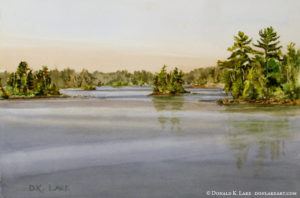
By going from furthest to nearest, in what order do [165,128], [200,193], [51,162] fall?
[165,128]
[51,162]
[200,193]

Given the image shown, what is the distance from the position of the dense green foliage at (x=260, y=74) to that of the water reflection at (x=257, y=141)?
14.3 feet

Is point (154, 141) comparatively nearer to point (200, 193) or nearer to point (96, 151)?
point (96, 151)

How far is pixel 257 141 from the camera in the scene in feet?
24.7

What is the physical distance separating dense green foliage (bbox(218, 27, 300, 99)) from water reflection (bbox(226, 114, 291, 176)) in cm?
436

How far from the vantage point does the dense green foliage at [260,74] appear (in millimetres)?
15414

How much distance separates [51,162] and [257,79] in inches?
592

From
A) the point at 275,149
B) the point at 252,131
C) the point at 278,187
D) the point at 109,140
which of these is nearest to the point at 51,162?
the point at 109,140

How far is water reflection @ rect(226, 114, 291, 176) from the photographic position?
560 centimetres

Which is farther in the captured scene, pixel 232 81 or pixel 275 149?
pixel 232 81

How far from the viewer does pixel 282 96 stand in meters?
17.7
